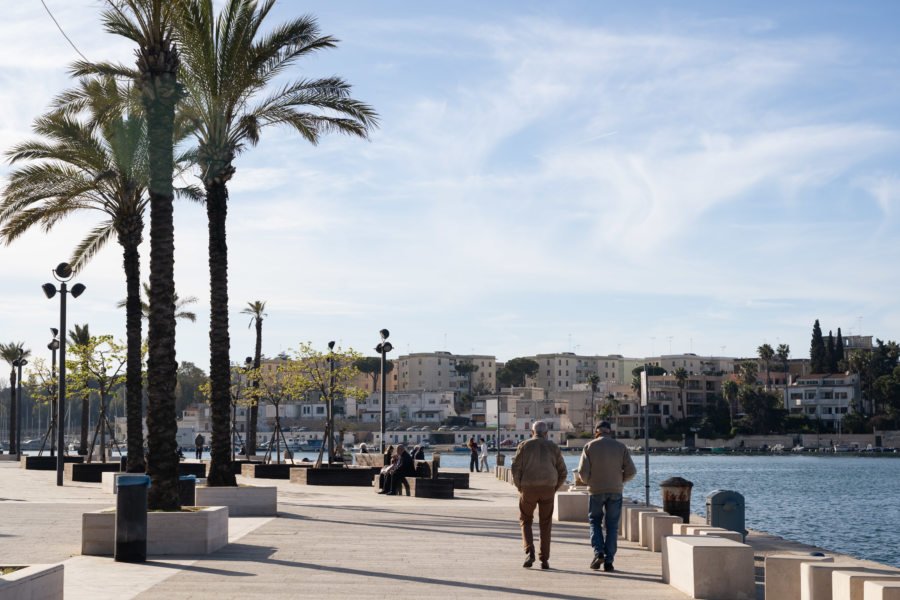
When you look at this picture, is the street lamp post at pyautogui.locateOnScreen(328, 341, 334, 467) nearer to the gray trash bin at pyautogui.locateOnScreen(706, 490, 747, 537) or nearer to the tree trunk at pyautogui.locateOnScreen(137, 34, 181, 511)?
the tree trunk at pyautogui.locateOnScreen(137, 34, 181, 511)

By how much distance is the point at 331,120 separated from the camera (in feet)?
74.7

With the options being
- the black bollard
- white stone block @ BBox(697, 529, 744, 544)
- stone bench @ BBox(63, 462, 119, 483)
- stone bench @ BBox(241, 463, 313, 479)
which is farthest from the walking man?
stone bench @ BBox(241, 463, 313, 479)

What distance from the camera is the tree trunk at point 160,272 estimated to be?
595 inches

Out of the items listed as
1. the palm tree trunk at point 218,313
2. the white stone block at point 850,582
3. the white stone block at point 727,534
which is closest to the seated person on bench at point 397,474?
Answer: the palm tree trunk at point 218,313

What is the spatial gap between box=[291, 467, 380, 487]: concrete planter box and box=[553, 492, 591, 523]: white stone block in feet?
46.4

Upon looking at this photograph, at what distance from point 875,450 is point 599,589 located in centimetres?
14964

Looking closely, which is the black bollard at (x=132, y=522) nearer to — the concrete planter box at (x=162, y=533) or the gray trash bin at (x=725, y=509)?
the concrete planter box at (x=162, y=533)

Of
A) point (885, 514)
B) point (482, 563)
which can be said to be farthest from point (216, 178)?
point (885, 514)

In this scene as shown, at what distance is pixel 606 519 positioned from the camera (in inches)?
493

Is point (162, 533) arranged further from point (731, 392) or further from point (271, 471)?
point (731, 392)

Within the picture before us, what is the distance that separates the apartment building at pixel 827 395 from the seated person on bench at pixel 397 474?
Answer: 137187mm

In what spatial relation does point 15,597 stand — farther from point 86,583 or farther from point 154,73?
point 154,73

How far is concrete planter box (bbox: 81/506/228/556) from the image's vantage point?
42.5ft

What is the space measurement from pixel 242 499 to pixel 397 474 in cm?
933
